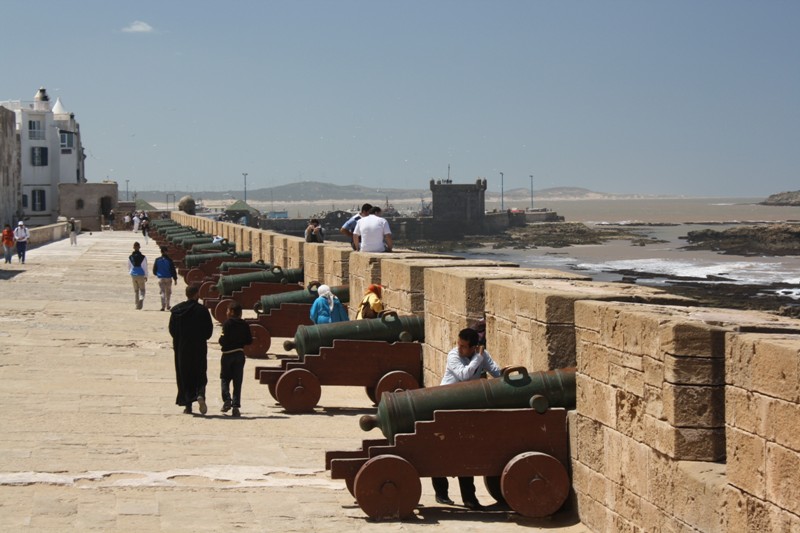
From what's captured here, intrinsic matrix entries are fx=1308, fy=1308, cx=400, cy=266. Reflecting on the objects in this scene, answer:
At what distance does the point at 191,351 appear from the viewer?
9.57 metres

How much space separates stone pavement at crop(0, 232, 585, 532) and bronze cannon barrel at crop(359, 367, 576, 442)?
502mm

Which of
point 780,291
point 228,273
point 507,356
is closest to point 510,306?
point 507,356

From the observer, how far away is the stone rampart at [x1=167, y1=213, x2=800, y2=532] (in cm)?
449

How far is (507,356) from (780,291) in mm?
34481

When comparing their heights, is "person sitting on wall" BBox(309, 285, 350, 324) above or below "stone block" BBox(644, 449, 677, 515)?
above

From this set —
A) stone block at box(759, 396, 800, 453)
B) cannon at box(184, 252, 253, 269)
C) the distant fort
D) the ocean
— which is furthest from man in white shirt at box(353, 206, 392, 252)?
the distant fort

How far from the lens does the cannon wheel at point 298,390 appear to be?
386 inches

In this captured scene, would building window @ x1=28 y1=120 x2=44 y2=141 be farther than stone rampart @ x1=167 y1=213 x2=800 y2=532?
Yes

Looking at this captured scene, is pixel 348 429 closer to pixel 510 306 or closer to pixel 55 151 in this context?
pixel 510 306

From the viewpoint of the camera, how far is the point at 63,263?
30.3 meters

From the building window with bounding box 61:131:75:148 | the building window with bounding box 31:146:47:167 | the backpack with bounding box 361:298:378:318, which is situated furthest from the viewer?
the building window with bounding box 61:131:75:148

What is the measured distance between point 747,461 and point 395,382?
17.3 feet

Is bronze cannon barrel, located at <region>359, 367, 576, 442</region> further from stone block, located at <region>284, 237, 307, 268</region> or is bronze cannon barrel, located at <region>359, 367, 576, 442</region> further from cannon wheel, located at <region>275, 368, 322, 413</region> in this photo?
stone block, located at <region>284, 237, 307, 268</region>

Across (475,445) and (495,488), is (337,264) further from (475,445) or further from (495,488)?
(475,445)
